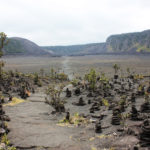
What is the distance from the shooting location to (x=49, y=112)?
23.1m

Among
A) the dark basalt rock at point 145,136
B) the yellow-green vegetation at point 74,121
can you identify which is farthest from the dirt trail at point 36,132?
the dark basalt rock at point 145,136

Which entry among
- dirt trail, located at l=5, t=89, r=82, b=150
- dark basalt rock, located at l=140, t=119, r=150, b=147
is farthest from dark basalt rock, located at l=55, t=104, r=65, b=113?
dark basalt rock, located at l=140, t=119, r=150, b=147

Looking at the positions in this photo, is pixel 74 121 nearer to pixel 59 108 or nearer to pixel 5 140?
pixel 59 108

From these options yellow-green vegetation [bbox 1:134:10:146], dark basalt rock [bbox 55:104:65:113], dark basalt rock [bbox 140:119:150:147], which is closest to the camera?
dark basalt rock [bbox 140:119:150:147]

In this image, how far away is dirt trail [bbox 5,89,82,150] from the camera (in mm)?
13125

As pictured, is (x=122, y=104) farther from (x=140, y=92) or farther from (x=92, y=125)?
(x=140, y=92)

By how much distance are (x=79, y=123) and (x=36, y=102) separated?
1191cm

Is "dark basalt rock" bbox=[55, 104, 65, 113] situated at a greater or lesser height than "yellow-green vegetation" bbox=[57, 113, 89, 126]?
greater

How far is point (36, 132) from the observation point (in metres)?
15.2

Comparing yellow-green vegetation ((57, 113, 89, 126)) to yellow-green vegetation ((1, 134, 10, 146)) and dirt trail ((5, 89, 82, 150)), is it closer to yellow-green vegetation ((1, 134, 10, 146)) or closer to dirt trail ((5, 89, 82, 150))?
dirt trail ((5, 89, 82, 150))

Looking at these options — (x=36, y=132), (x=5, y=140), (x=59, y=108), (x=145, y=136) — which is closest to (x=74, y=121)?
(x=59, y=108)

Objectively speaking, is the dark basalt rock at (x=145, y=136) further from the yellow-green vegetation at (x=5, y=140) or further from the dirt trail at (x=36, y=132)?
the yellow-green vegetation at (x=5, y=140)

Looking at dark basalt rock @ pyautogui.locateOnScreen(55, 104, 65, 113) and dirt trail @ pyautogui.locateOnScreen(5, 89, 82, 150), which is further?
dark basalt rock @ pyautogui.locateOnScreen(55, 104, 65, 113)

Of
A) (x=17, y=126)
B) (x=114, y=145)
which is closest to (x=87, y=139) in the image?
(x=114, y=145)
